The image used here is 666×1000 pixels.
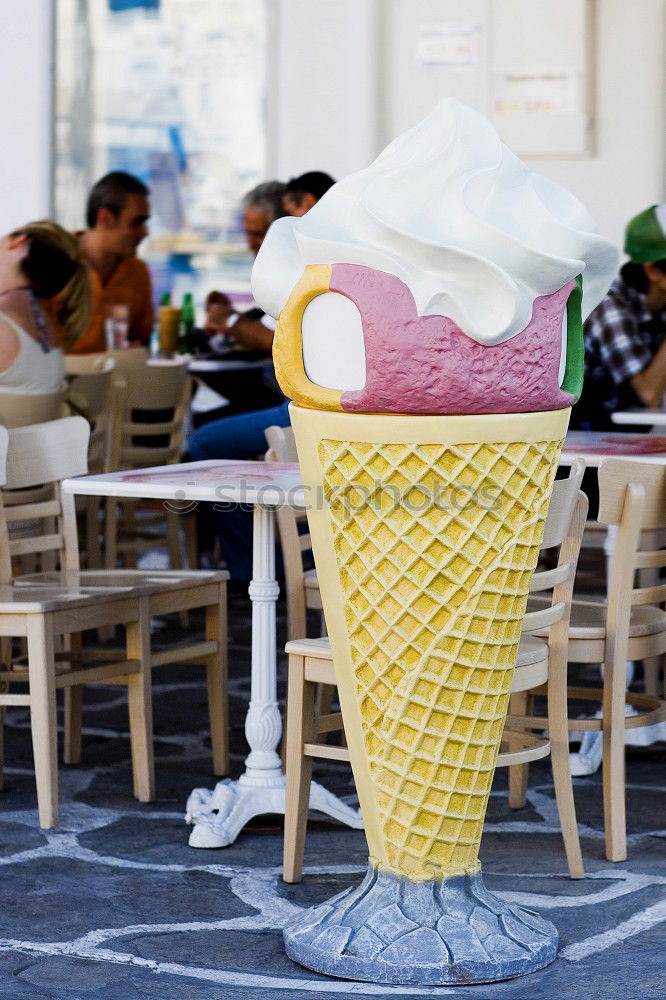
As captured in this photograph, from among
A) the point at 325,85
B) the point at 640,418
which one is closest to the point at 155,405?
the point at 640,418

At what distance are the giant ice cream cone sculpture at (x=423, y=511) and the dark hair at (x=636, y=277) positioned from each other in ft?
9.31

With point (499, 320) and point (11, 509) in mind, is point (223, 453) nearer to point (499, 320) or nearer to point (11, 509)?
point (11, 509)

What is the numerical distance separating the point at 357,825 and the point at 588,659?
26.1 inches

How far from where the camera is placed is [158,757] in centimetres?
417

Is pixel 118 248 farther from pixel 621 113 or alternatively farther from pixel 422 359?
pixel 422 359

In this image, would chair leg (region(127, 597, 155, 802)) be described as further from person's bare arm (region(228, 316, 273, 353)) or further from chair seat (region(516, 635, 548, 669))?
person's bare arm (region(228, 316, 273, 353))

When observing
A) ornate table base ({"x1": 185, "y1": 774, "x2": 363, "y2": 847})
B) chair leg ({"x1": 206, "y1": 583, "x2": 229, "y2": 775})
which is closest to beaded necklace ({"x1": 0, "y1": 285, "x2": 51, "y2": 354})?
chair leg ({"x1": 206, "y1": 583, "x2": 229, "y2": 775})

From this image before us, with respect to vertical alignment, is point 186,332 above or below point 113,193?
below

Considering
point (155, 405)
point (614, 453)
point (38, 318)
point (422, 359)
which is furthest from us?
point (155, 405)

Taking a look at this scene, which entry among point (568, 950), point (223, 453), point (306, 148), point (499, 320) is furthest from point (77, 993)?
point (306, 148)

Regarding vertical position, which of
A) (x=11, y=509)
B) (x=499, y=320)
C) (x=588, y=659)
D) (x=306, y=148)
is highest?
(x=306, y=148)

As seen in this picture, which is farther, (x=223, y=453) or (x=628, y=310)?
(x=223, y=453)

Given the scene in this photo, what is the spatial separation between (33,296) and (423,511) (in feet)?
11.0

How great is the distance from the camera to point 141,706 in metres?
3.81
